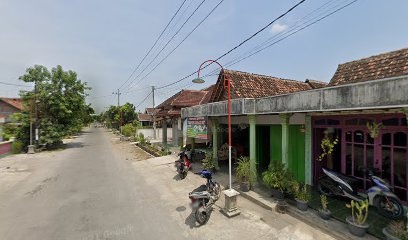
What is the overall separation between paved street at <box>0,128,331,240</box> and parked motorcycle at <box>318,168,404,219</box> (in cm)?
191

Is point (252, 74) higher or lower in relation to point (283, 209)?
higher

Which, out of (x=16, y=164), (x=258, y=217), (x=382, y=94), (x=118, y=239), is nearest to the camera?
(x=382, y=94)

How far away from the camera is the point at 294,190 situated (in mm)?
5969

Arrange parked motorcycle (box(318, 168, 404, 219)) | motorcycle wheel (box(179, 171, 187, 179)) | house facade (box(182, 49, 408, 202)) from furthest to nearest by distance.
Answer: motorcycle wheel (box(179, 171, 187, 179)) → parked motorcycle (box(318, 168, 404, 219)) → house facade (box(182, 49, 408, 202))

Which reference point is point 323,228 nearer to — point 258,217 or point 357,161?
point 258,217

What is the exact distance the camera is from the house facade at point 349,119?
14.0 ft

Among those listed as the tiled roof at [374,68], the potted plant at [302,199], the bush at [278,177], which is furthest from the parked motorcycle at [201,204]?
the tiled roof at [374,68]

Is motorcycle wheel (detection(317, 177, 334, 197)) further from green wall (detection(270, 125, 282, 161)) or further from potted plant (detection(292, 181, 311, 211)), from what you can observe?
green wall (detection(270, 125, 282, 161))

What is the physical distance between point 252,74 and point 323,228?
8687 millimetres

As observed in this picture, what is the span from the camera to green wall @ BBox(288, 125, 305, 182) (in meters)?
7.66

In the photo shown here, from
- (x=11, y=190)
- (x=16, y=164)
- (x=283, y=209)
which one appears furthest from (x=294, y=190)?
(x=16, y=164)

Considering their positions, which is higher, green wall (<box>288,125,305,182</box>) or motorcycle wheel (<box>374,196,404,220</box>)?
green wall (<box>288,125,305,182</box>)

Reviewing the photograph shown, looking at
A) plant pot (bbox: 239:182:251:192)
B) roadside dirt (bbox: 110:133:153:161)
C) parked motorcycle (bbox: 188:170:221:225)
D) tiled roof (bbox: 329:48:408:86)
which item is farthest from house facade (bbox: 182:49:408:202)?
roadside dirt (bbox: 110:133:153:161)

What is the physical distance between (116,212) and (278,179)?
5116mm
